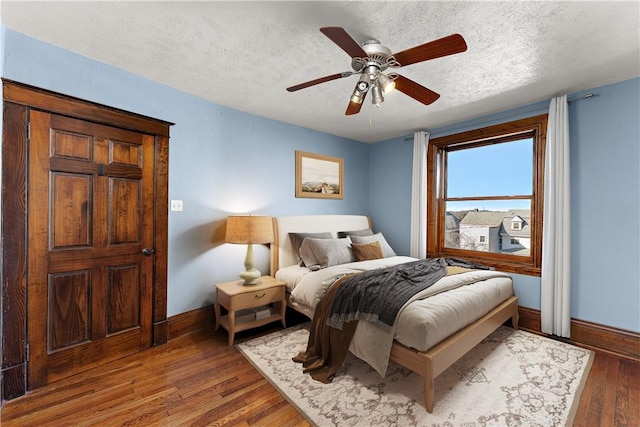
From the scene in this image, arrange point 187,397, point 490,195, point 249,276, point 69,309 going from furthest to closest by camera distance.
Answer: point 490,195
point 249,276
point 69,309
point 187,397

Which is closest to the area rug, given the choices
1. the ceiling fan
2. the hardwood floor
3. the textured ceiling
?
the hardwood floor

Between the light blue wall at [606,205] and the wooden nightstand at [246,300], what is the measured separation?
2.90 m

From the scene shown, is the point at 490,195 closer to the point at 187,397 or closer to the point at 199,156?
the point at 199,156

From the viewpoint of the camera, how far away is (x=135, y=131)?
8.23ft

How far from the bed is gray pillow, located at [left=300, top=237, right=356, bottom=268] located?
111 mm

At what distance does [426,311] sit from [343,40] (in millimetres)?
1806

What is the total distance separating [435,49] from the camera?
1.52 m

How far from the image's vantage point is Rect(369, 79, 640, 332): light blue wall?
2.53 meters

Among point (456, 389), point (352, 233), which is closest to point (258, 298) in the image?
point (352, 233)

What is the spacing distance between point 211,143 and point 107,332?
6.67ft

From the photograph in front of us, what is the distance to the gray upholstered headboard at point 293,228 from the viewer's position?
3.42 m

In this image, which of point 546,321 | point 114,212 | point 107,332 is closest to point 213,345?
point 107,332

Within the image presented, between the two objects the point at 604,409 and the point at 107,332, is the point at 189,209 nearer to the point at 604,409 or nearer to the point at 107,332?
the point at 107,332

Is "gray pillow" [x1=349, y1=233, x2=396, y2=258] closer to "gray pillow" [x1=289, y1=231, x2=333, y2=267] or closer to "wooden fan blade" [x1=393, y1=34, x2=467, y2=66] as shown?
"gray pillow" [x1=289, y1=231, x2=333, y2=267]
